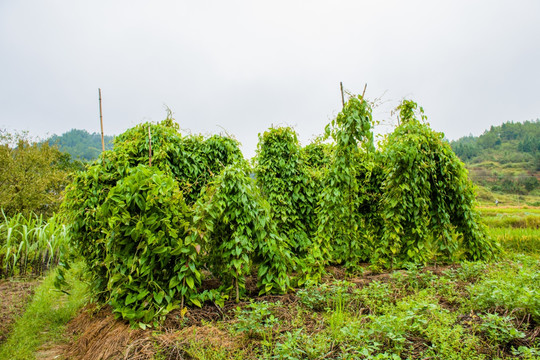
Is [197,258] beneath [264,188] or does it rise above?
beneath

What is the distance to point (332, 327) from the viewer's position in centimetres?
219

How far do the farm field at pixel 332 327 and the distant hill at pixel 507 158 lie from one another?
43.4 meters

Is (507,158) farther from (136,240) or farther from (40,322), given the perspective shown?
(40,322)

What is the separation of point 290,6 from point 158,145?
5.18 m

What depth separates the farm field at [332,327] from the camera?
1884 mm

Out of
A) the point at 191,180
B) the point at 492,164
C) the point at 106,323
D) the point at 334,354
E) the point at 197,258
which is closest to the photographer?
the point at 334,354

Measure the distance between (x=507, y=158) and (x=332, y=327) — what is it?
2956 inches

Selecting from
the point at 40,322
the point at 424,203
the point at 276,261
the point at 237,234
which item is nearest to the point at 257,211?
the point at 237,234

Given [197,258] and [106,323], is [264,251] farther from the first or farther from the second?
[106,323]

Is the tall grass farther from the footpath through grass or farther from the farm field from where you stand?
the farm field

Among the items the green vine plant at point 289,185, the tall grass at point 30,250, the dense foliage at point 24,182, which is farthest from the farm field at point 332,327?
the dense foliage at point 24,182

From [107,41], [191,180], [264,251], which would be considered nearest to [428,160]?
[264,251]

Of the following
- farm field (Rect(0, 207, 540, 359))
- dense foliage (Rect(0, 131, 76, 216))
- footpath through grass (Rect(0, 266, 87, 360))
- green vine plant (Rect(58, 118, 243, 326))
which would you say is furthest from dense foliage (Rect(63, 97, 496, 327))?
dense foliage (Rect(0, 131, 76, 216))

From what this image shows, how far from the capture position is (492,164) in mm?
56531
